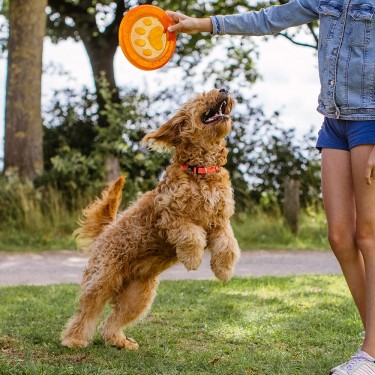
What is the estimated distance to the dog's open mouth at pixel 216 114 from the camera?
462 centimetres

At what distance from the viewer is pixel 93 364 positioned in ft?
14.6

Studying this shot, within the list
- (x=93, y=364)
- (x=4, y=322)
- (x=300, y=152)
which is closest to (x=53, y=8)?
(x=300, y=152)

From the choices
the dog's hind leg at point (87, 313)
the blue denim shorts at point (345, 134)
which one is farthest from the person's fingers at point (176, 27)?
the dog's hind leg at point (87, 313)

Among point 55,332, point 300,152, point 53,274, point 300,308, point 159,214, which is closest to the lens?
point 159,214

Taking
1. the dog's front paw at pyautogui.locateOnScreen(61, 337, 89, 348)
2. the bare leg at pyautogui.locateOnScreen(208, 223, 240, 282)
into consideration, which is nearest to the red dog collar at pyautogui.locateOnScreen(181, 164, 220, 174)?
the bare leg at pyautogui.locateOnScreen(208, 223, 240, 282)

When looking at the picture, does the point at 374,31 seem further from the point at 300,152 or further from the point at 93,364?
the point at 300,152

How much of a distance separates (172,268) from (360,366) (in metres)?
→ 5.36

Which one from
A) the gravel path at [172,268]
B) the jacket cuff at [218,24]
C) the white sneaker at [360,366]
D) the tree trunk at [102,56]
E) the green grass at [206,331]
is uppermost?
the tree trunk at [102,56]

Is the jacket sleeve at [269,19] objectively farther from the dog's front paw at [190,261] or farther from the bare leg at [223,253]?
the dog's front paw at [190,261]

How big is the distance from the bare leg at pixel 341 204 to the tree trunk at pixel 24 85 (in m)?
8.82

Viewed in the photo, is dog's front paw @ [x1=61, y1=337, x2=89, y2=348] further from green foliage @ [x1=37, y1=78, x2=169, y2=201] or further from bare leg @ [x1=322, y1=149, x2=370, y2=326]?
green foliage @ [x1=37, y1=78, x2=169, y2=201]

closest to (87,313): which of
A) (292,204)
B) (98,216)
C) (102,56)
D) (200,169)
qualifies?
(98,216)

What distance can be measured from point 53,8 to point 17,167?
455 cm

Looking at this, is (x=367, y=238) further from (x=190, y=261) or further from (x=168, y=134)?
(x=168, y=134)
